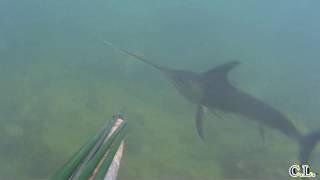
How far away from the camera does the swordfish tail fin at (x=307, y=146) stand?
3.40 meters

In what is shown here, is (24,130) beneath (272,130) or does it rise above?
beneath

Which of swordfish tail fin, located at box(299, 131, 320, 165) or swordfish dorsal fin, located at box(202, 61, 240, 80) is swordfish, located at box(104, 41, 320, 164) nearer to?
swordfish dorsal fin, located at box(202, 61, 240, 80)

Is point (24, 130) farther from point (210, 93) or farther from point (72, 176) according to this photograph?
point (72, 176)

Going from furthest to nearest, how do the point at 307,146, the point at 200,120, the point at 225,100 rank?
the point at 225,100 → the point at 200,120 → the point at 307,146

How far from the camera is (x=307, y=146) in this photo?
11.2 ft

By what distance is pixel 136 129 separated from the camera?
12.3ft

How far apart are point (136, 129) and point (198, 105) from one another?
0.56 meters

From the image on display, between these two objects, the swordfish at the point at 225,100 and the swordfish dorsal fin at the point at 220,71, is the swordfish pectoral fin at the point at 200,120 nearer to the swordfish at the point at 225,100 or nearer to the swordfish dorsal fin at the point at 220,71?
the swordfish at the point at 225,100

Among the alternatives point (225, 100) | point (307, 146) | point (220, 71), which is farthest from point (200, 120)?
point (307, 146)

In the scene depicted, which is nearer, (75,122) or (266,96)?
(75,122)

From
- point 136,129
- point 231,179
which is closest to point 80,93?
point 136,129

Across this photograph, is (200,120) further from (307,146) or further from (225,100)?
(307,146)

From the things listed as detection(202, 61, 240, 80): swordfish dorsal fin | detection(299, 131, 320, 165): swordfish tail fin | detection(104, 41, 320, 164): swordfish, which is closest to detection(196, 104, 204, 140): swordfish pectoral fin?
detection(104, 41, 320, 164): swordfish

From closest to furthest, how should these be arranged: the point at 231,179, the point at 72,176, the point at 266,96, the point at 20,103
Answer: the point at 72,176 < the point at 231,179 < the point at 20,103 < the point at 266,96
